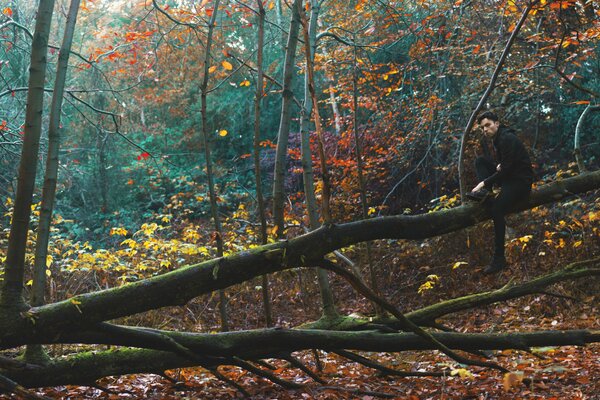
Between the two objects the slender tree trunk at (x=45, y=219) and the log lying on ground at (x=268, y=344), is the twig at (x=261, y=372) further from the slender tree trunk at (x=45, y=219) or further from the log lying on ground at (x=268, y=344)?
the slender tree trunk at (x=45, y=219)

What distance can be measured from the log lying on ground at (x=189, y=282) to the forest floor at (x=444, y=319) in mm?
1088

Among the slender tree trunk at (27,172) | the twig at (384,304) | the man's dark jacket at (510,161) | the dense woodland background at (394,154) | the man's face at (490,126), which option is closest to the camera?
the slender tree trunk at (27,172)

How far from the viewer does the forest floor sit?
505 centimetres

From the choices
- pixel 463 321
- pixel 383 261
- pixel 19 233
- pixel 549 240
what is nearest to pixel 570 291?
pixel 549 240

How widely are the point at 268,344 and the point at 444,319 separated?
5795 millimetres

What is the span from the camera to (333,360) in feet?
23.1

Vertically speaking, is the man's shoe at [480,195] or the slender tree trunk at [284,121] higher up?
the slender tree trunk at [284,121]

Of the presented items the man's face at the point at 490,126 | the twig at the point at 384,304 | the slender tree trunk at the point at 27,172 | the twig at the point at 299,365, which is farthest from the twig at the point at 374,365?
the slender tree trunk at the point at 27,172

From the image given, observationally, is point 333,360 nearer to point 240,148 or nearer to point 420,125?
point 420,125

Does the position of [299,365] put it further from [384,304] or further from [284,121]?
[284,121]

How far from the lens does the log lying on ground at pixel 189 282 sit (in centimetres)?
372

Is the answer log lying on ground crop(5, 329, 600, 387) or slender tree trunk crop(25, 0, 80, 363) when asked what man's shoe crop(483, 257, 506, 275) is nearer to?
log lying on ground crop(5, 329, 600, 387)

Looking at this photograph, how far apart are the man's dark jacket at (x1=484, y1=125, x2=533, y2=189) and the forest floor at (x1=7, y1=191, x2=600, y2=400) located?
3.66ft

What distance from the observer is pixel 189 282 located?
387cm
